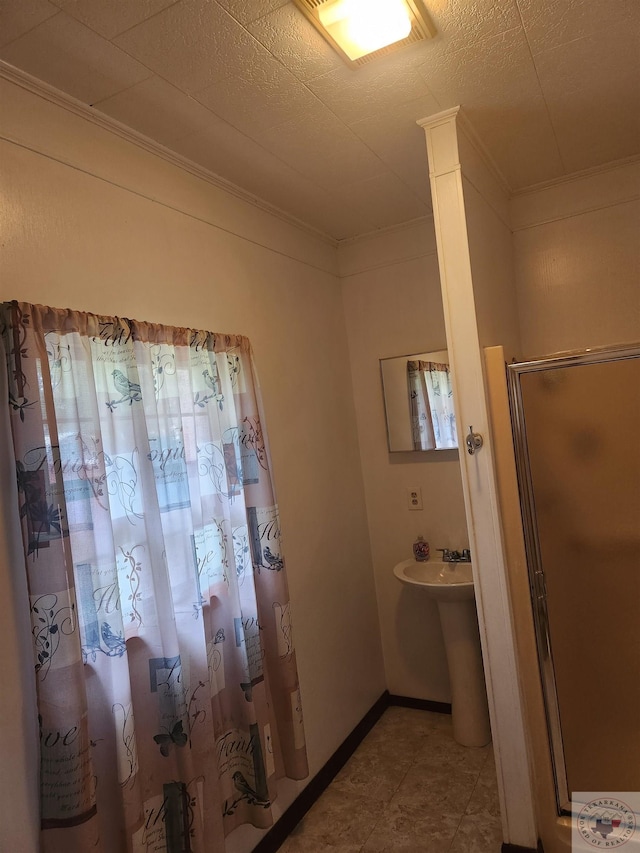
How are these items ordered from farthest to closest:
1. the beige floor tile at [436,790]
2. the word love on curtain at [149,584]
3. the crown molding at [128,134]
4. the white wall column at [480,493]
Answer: the beige floor tile at [436,790]
the white wall column at [480,493]
the crown molding at [128,134]
the word love on curtain at [149,584]

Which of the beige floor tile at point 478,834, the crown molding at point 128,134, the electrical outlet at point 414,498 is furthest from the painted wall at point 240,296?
the beige floor tile at point 478,834

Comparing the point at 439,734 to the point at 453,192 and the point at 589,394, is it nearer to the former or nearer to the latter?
the point at 589,394

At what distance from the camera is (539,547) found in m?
1.99

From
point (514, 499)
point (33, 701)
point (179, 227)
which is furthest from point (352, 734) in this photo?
point (179, 227)

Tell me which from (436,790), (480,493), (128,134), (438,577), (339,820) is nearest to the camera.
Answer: (128,134)

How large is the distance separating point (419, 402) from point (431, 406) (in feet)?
0.23

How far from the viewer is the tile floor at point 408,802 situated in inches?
81.1

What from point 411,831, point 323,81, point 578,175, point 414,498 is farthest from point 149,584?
point 578,175

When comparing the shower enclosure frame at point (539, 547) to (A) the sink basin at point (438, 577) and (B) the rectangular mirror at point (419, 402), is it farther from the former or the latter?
(B) the rectangular mirror at point (419, 402)

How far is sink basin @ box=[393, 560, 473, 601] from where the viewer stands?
99.4 inches

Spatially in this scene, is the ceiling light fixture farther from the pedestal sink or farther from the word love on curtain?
the pedestal sink

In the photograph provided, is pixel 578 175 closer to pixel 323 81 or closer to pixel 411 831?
pixel 323 81

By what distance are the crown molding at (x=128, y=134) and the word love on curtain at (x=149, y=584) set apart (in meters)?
0.64

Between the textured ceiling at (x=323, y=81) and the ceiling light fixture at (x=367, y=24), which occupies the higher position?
the textured ceiling at (x=323, y=81)
